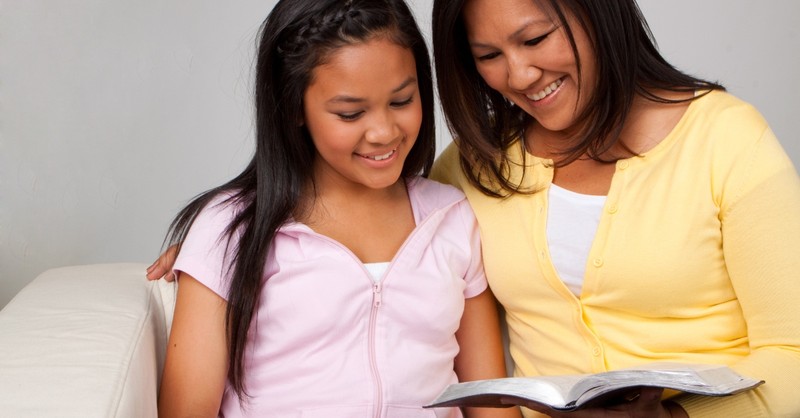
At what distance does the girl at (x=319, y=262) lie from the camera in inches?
73.6

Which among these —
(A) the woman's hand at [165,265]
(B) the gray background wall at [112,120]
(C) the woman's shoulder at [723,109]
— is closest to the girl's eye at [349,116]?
(A) the woman's hand at [165,265]

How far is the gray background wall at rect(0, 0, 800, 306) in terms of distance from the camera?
2877 mm

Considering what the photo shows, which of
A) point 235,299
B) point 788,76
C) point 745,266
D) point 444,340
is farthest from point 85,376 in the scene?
point 788,76

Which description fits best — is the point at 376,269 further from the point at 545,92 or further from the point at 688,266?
the point at 688,266

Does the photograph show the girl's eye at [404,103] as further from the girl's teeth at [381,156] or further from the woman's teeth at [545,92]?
the woman's teeth at [545,92]

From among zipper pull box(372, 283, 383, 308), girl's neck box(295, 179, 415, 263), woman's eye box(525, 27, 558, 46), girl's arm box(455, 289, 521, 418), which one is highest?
woman's eye box(525, 27, 558, 46)

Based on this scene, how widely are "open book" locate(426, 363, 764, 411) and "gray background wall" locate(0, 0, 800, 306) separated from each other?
1391 mm

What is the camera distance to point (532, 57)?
6.01ft

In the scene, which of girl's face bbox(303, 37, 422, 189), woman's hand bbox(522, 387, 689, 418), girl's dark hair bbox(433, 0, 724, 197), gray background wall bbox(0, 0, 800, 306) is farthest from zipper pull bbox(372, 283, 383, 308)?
gray background wall bbox(0, 0, 800, 306)

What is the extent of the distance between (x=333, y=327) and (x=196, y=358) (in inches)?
9.1

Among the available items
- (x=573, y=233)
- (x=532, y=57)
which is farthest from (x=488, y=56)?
(x=573, y=233)

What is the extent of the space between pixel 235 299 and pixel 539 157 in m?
0.58

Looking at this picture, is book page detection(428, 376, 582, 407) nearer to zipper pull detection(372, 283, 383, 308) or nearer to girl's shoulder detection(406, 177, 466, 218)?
zipper pull detection(372, 283, 383, 308)

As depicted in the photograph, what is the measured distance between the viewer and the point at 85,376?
1.69m
